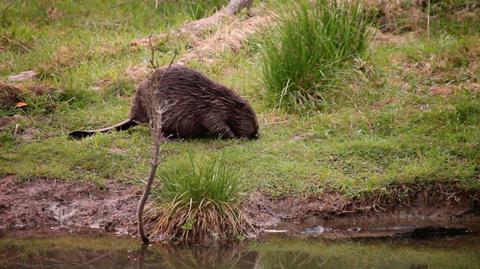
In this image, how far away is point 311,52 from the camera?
318 inches

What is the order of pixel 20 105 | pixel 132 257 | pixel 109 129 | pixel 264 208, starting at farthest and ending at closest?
pixel 20 105 → pixel 109 129 → pixel 264 208 → pixel 132 257

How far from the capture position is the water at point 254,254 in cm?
573

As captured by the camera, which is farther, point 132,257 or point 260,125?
point 260,125

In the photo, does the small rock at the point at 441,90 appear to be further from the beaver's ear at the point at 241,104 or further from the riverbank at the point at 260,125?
the beaver's ear at the point at 241,104

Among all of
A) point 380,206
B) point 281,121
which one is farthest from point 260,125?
point 380,206

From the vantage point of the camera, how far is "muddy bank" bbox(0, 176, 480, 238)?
6535 millimetres

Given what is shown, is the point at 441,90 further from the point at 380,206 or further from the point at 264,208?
the point at 264,208

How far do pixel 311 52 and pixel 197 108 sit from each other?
4.11ft

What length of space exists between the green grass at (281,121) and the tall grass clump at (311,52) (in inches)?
5.2

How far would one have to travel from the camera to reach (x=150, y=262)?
5.77 m

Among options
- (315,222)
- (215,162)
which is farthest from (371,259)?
(215,162)

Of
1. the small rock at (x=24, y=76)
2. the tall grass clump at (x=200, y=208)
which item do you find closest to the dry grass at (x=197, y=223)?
the tall grass clump at (x=200, y=208)

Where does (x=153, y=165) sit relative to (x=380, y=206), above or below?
above

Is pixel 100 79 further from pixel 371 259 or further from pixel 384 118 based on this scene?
pixel 371 259
